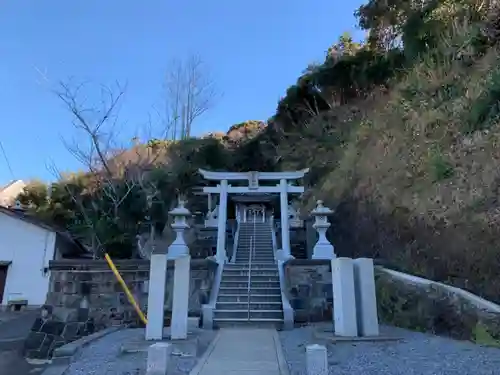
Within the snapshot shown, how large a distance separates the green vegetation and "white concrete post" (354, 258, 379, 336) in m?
1.35

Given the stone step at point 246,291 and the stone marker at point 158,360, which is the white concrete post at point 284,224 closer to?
the stone step at point 246,291

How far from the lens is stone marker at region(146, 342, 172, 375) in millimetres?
3859

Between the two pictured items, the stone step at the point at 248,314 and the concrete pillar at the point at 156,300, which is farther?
the stone step at the point at 248,314

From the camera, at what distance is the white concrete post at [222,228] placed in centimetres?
1105

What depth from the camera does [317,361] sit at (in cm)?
375

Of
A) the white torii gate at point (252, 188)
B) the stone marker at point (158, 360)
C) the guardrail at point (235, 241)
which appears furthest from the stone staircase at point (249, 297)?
the stone marker at point (158, 360)

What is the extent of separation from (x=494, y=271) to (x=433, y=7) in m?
10.4

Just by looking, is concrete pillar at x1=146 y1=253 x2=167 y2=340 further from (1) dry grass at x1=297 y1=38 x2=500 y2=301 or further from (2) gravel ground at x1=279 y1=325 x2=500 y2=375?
(1) dry grass at x1=297 y1=38 x2=500 y2=301

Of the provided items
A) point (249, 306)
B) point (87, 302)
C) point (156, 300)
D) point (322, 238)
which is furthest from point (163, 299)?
point (322, 238)

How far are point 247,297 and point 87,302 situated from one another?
11.5 feet

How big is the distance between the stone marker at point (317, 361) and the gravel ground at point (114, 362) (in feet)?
4.51

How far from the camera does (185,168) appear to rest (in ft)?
65.1

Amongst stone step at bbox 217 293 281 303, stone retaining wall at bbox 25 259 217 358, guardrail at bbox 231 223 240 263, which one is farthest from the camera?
guardrail at bbox 231 223 240 263

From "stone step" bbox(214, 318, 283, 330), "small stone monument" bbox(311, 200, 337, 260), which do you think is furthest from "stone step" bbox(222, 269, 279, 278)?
"stone step" bbox(214, 318, 283, 330)
